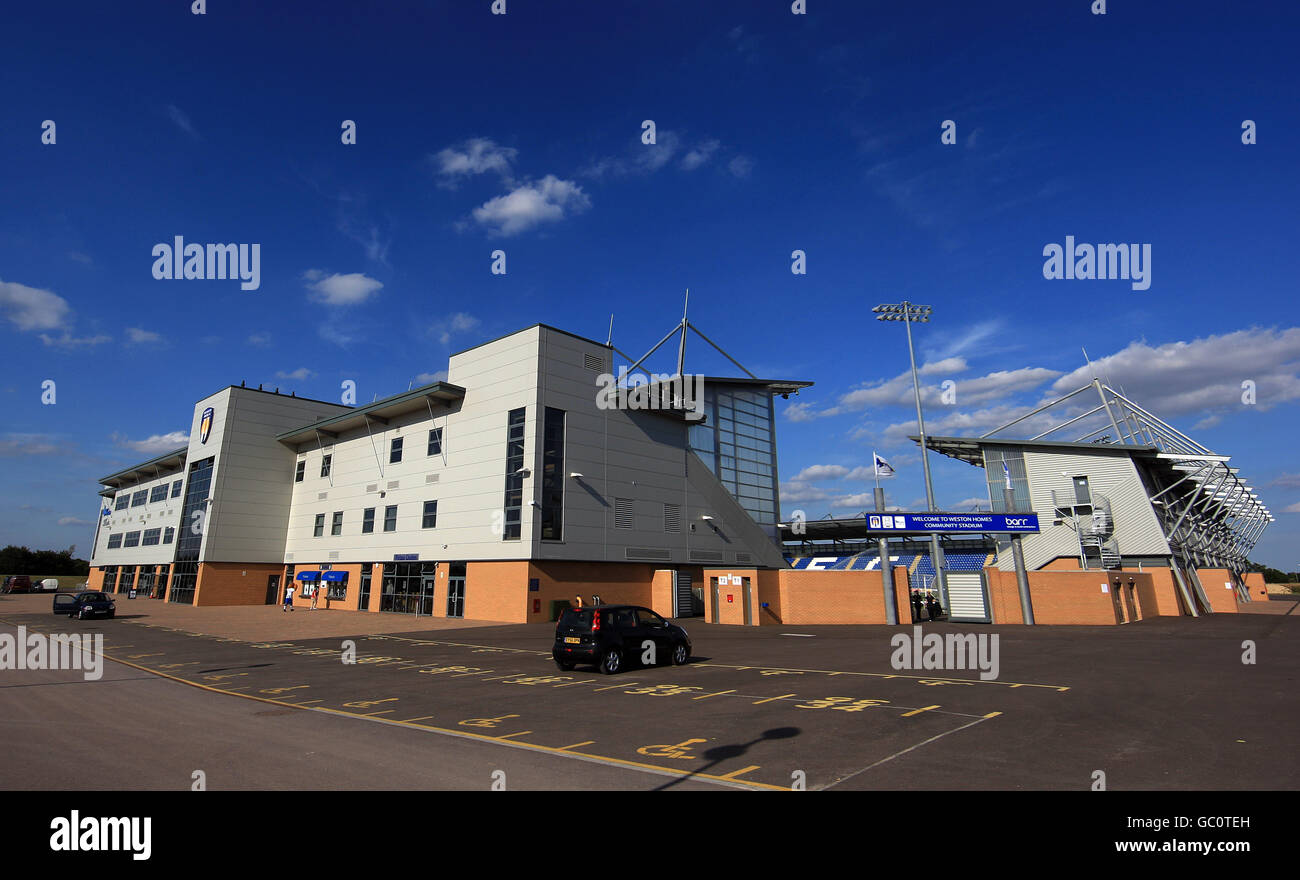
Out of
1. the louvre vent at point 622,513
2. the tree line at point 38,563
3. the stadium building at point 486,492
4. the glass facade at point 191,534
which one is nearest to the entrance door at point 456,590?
the stadium building at point 486,492

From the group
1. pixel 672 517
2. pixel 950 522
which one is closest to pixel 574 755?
pixel 950 522

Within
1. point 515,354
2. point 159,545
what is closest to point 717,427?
point 515,354

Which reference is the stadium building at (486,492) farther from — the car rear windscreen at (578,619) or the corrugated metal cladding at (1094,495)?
the corrugated metal cladding at (1094,495)

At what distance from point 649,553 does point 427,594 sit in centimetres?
1347

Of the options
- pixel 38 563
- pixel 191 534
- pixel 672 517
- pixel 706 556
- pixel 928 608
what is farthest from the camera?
pixel 38 563

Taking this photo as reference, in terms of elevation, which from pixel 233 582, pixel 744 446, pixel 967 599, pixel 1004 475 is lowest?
pixel 967 599

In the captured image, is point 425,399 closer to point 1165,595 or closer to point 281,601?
point 281,601

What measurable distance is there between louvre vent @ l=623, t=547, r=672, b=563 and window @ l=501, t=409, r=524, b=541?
23.8 ft

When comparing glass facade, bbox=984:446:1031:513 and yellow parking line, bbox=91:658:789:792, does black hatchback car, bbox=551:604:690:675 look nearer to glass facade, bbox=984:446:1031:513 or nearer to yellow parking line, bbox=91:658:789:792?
yellow parking line, bbox=91:658:789:792

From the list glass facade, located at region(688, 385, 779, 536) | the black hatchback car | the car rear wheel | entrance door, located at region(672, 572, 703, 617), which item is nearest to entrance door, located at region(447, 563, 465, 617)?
entrance door, located at region(672, 572, 703, 617)

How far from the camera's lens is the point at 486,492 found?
1444 inches

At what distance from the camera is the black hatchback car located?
16203 mm

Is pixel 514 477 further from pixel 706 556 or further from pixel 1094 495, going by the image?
pixel 1094 495
